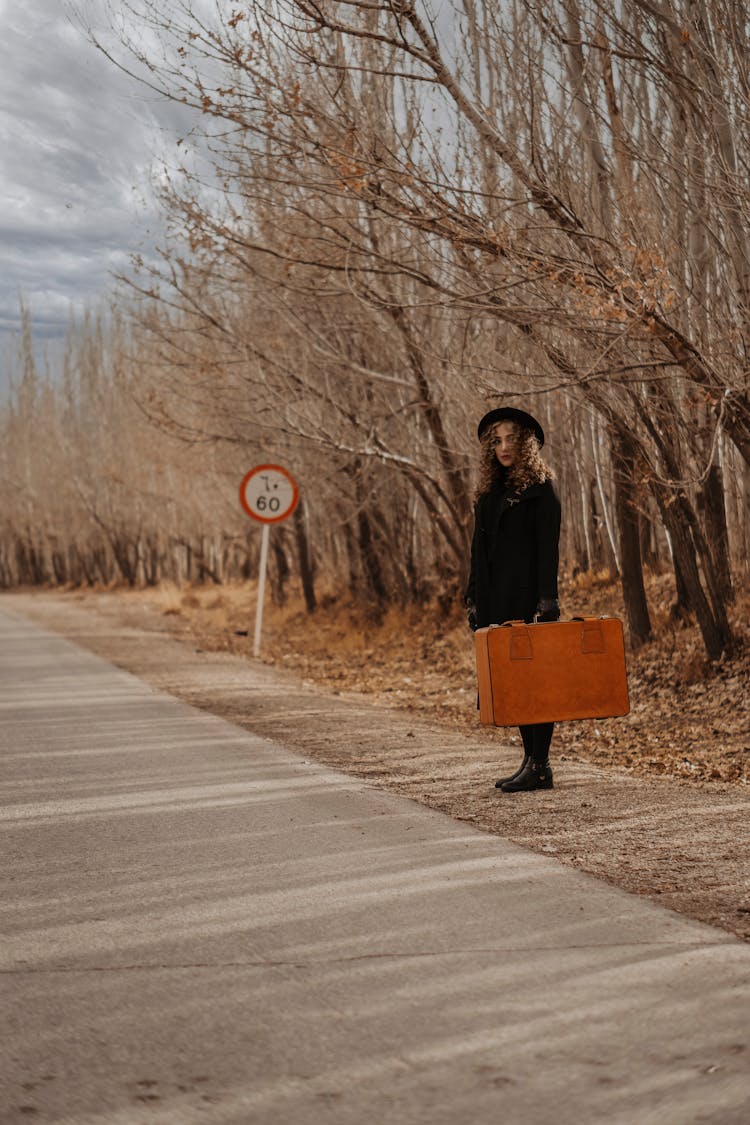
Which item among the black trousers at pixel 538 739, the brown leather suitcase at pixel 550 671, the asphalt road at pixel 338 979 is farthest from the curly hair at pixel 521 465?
the asphalt road at pixel 338 979

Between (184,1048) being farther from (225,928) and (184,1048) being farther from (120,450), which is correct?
(120,450)

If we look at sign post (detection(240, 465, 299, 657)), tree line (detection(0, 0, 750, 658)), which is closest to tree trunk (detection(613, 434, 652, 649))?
tree line (detection(0, 0, 750, 658))

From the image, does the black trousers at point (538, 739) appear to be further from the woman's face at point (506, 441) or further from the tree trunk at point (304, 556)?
the tree trunk at point (304, 556)

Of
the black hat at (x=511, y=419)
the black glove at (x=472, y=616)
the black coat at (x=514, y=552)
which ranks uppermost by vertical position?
the black hat at (x=511, y=419)

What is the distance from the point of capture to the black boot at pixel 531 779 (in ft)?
26.0

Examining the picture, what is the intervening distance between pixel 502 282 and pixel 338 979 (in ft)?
23.0

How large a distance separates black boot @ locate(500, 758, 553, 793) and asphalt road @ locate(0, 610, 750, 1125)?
0.88 meters

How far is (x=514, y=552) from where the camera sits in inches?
314

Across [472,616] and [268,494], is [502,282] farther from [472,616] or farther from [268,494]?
[268,494]

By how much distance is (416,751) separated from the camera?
9.87 m

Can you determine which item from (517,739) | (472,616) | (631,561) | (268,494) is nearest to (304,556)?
(268,494)

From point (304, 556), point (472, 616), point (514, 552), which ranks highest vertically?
point (304, 556)

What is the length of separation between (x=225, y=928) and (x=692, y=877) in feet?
7.03

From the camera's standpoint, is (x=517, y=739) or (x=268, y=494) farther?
(x=268, y=494)
